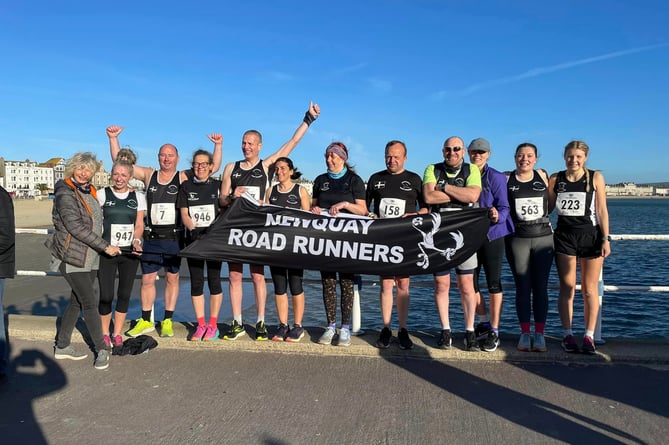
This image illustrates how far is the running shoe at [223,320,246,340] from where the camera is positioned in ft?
17.2

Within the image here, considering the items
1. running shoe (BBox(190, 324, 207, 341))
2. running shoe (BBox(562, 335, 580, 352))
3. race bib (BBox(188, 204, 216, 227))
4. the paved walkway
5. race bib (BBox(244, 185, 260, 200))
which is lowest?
the paved walkway

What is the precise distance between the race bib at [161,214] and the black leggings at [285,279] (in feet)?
4.14

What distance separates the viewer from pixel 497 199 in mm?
4980

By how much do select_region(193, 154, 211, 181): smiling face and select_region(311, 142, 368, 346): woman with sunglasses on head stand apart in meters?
1.23

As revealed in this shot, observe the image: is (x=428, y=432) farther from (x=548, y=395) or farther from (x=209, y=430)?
(x=209, y=430)

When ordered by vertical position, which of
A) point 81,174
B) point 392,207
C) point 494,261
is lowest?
point 494,261

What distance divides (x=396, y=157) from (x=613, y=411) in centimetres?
284

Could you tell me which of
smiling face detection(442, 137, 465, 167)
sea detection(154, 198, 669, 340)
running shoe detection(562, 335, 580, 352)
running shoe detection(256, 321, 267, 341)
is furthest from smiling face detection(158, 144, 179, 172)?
running shoe detection(562, 335, 580, 352)

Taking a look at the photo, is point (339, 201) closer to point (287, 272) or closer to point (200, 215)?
point (287, 272)

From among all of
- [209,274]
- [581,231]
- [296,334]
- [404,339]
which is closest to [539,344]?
[581,231]

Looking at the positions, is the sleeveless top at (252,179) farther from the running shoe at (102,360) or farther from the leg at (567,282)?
the leg at (567,282)

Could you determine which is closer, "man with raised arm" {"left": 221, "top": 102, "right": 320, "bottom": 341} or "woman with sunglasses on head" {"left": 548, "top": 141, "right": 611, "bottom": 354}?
"woman with sunglasses on head" {"left": 548, "top": 141, "right": 611, "bottom": 354}

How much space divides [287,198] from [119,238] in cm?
177

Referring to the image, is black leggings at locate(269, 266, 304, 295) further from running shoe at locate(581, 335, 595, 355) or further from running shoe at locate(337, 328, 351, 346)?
running shoe at locate(581, 335, 595, 355)
